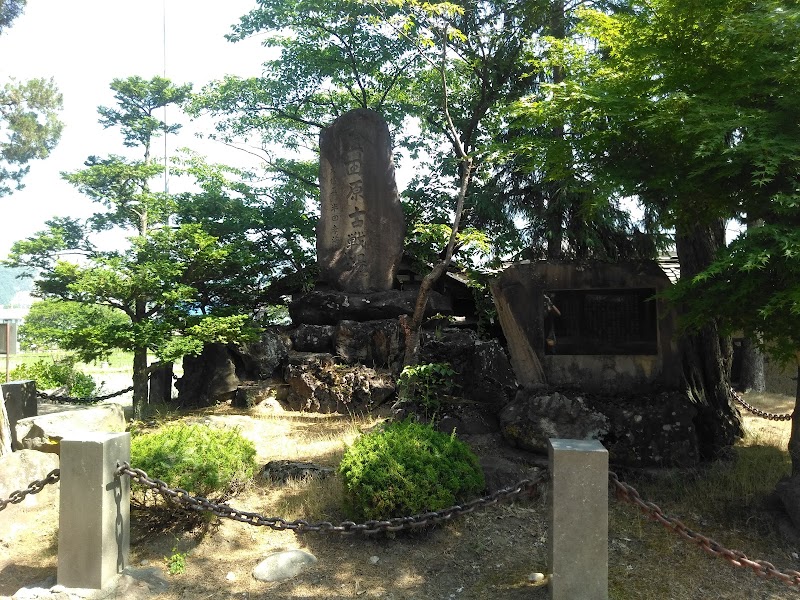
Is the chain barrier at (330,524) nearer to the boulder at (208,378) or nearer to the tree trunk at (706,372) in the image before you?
the tree trunk at (706,372)

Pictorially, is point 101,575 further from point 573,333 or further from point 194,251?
point 194,251

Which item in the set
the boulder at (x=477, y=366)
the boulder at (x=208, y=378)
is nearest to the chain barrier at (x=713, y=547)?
the boulder at (x=477, y=366)

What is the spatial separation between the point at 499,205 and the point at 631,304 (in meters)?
5.54

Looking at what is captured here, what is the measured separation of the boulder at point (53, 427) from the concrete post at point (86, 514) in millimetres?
2084

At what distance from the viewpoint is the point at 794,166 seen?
4.16 metres

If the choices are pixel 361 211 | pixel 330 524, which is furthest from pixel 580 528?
pixel 361 211

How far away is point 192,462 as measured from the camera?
4672mm

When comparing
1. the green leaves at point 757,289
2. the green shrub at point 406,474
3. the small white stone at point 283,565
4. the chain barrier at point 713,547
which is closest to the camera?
the chain barrier at point 713,547

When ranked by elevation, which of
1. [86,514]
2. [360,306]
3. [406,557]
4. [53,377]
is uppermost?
[360,306]

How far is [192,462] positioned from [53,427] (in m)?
2.62

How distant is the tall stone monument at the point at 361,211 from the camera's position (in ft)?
38.0

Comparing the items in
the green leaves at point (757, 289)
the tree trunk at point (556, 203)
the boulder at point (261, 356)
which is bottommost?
the boulder at point (261, 356)

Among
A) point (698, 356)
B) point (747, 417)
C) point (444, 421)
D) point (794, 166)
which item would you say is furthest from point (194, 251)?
point (747, 417)

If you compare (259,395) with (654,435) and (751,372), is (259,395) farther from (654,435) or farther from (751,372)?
(751,372)
